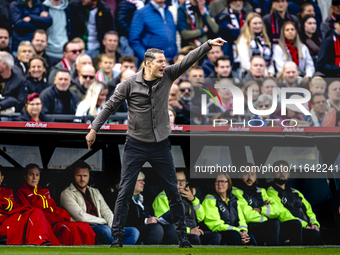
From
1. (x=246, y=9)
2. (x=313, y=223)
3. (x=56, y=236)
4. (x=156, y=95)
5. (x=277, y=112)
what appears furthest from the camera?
(x=246, y=9)

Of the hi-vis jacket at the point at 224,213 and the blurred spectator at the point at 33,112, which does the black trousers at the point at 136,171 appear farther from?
the blurred spectator at the point at 33,112

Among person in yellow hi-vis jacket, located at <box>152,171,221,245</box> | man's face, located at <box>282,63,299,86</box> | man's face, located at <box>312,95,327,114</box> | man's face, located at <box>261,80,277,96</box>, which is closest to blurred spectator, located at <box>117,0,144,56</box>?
man's face, located at <box>261,80,277,96</box>

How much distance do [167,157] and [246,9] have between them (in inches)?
250

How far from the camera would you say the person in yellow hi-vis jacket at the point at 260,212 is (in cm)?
625

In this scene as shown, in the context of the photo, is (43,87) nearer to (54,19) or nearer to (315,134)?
(54,19)

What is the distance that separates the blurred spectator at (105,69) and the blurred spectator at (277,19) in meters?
3.36

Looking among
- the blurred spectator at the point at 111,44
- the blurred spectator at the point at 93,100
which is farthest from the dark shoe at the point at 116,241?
Result: the blurred spectator at the point at 111,44

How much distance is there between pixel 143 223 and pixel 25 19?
5053mm

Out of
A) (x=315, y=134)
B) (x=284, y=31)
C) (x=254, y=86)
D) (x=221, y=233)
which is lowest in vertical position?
(x=221, y=233)

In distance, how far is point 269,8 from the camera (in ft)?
33.7

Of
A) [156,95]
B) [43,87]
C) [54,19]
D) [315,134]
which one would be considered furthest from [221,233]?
[54,19]

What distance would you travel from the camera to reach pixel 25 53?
8992mm

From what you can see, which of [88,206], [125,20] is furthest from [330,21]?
[88,206]

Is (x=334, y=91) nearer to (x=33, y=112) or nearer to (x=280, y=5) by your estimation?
(x=280, y=5)
